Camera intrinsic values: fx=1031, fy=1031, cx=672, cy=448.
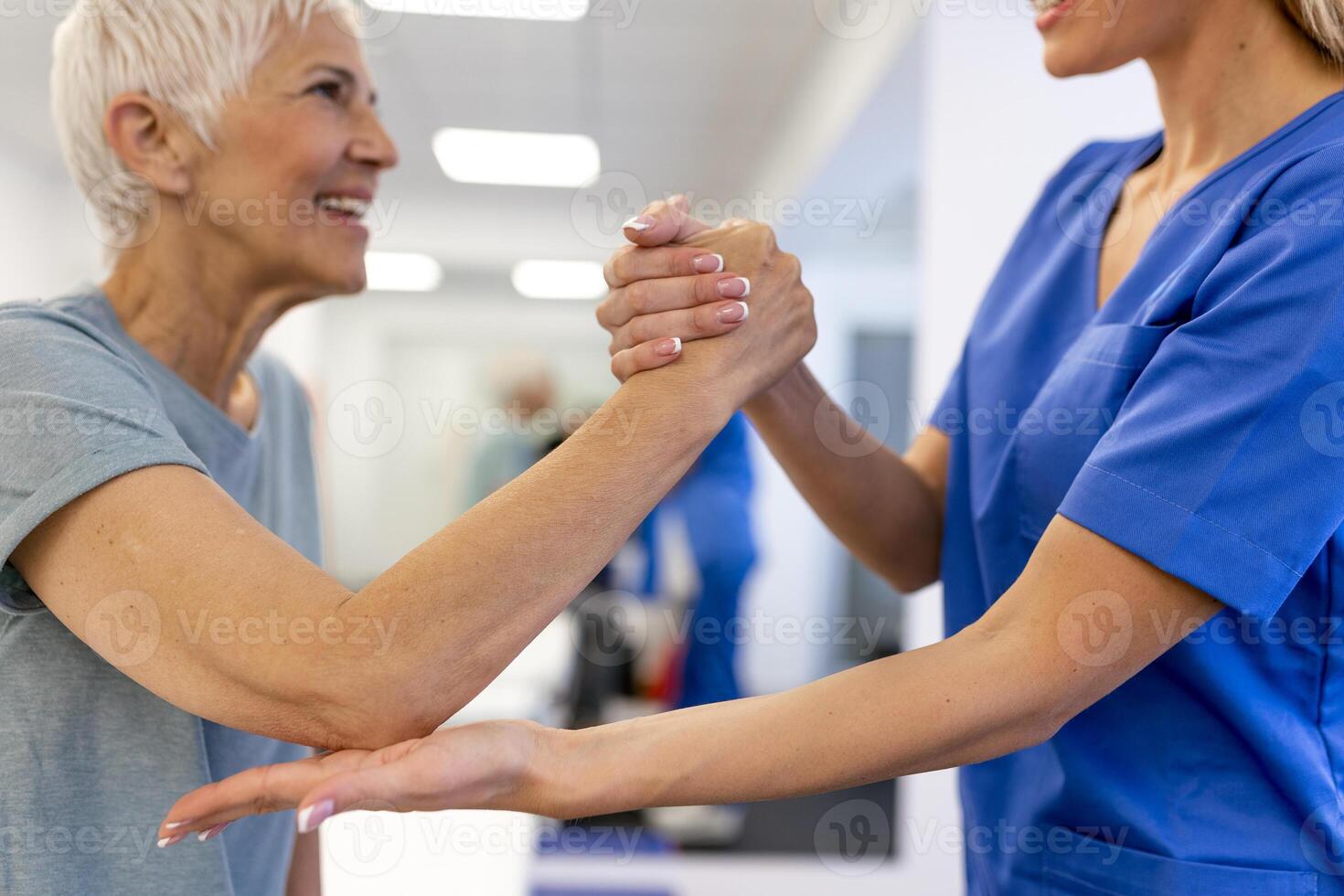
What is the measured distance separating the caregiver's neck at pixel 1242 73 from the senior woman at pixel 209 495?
422 mm

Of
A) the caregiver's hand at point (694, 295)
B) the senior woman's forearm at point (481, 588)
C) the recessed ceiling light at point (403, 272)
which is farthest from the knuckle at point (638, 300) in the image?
the recessed ceiling light at point (403, 272)

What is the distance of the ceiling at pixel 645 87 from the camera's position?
366 cm

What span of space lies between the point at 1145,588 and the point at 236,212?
1.02 metres

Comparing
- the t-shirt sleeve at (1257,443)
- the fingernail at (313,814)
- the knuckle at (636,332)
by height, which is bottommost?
the fingernail at (313,814)

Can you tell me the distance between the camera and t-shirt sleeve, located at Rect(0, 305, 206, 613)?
31.3 inches

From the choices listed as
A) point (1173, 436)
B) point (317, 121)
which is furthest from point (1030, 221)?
point (317, 121)

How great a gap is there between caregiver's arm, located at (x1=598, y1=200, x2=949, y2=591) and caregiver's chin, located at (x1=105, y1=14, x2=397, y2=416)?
1.40ft

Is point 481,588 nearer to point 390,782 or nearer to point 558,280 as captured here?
point 390,782

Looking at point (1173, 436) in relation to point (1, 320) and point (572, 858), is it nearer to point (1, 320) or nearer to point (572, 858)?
point (1, 320)

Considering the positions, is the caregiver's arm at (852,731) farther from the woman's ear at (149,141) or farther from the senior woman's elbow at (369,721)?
the woman's ear at (149,141)

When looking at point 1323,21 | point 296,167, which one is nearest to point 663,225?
point 296,167

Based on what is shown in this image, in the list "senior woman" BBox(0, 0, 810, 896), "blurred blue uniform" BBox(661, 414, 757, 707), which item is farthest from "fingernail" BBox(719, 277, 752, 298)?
"blurred blue uniform" BBox(661, 414, 757, 707)

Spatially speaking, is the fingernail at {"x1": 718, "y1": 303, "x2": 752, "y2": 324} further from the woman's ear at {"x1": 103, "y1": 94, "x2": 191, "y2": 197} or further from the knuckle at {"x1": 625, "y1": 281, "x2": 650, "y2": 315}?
the woman's ear at {"x1": 103, "y1": 94, "x2": 191, "y2": 197}

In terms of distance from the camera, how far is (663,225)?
1023 millimetres
